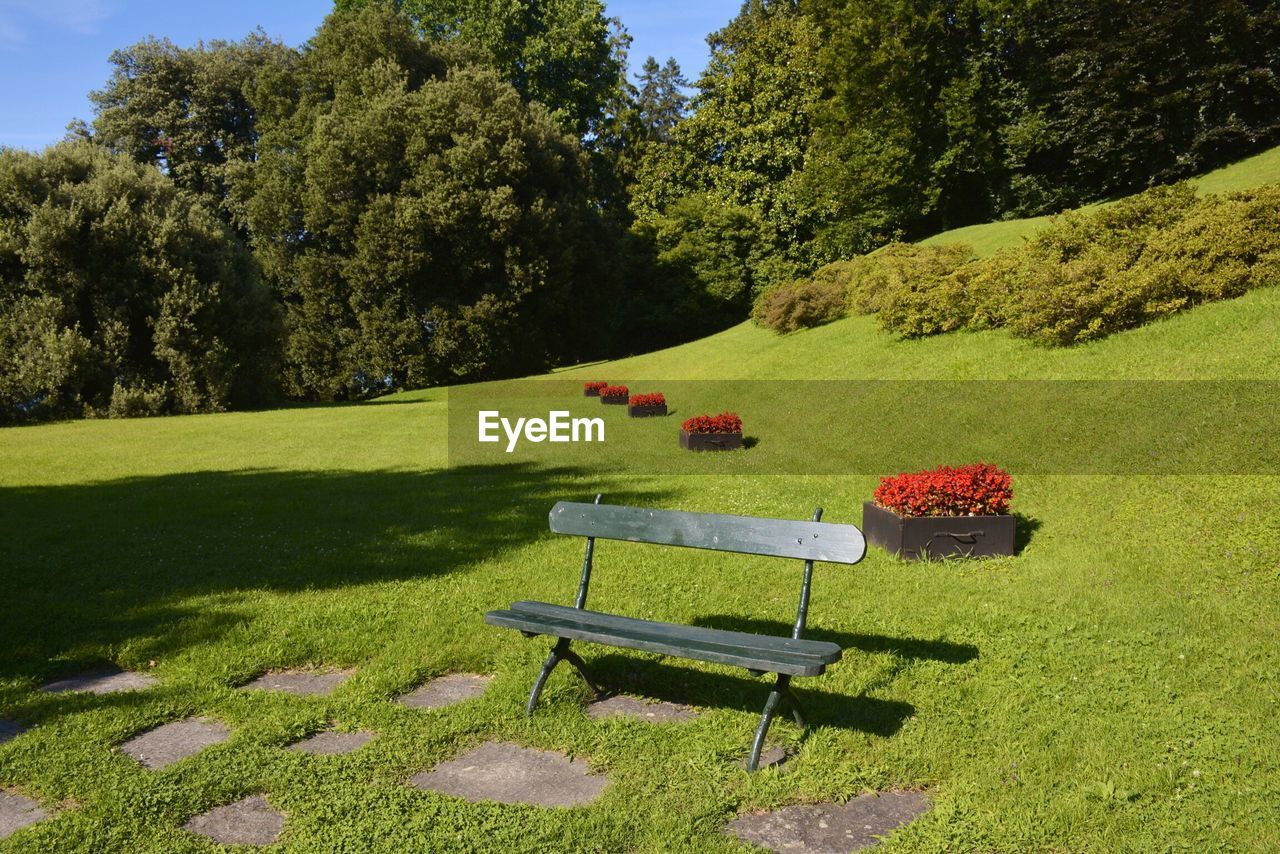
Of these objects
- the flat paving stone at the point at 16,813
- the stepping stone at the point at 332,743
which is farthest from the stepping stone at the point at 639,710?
the flat paving stone at the point at 16,813

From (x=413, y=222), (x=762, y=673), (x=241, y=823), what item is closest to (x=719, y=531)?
(x=762, y=673)

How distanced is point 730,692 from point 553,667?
3.25ft

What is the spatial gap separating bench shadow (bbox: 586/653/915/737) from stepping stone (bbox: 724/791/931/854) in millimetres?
610

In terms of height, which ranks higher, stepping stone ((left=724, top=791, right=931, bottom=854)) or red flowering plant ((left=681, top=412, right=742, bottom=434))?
red flowering plant ((left=681, top=412, right=742, bottom=434))

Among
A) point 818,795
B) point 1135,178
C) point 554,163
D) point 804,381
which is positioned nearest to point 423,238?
point 554,163

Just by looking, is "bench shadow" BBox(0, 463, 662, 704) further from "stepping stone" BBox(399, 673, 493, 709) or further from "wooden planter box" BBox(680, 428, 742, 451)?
"wooden planter box" BBox(680, 428, 742, 451)

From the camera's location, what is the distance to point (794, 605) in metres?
6.39

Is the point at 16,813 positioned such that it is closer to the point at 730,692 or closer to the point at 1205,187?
the point at 730,692

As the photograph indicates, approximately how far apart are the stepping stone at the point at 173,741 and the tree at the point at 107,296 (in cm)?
2322

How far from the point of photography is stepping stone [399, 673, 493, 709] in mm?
4855

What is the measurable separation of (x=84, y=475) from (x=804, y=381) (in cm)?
1263

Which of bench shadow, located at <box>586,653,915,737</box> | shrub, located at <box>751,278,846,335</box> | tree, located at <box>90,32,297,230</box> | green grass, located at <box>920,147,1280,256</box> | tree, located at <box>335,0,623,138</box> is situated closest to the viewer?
bench shadow, located at <box>586,653,915,737</box>

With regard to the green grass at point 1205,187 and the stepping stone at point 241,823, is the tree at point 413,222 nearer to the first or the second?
the green grass at point 1205,187
